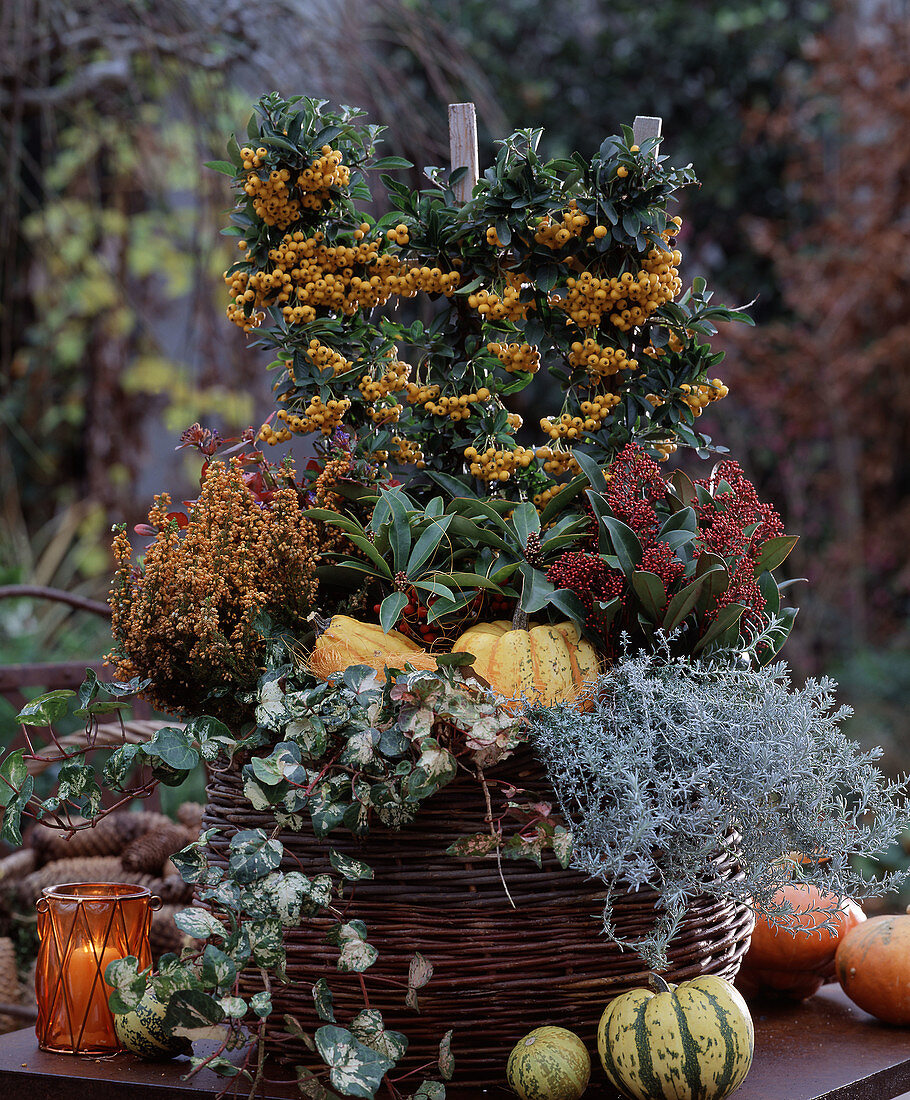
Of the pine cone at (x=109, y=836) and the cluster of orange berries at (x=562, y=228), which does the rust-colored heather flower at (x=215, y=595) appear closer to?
the cluster of orange berries at (x=562, y=228)

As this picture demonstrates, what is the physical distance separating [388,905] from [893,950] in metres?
0.52

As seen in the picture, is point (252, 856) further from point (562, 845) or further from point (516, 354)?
point (516, 354)

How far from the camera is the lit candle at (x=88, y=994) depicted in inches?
40.4

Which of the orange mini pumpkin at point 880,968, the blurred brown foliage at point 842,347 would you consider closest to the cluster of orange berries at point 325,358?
the orange mini pumpkin at point 880,968

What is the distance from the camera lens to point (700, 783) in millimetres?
909

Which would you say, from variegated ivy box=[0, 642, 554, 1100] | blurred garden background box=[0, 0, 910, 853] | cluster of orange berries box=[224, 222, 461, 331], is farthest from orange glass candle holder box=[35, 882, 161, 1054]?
blurred garden background box=[0, 0, 910, 853]

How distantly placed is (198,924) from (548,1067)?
11.3 inches

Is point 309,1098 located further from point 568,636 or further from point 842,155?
point 842,155

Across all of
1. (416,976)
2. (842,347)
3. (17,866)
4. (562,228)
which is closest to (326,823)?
(416,976)

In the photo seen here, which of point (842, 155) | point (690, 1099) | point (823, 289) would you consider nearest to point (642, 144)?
point (690, 1099)

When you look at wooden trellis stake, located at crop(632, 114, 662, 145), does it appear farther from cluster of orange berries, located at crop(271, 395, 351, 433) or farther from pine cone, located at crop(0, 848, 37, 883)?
pine cone, located at crop(0, 848, 37, 883)

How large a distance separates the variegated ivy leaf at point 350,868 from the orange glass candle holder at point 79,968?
0.27 m

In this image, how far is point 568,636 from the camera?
104cm

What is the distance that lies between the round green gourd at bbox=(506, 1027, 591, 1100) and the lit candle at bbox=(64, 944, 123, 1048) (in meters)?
0.37
